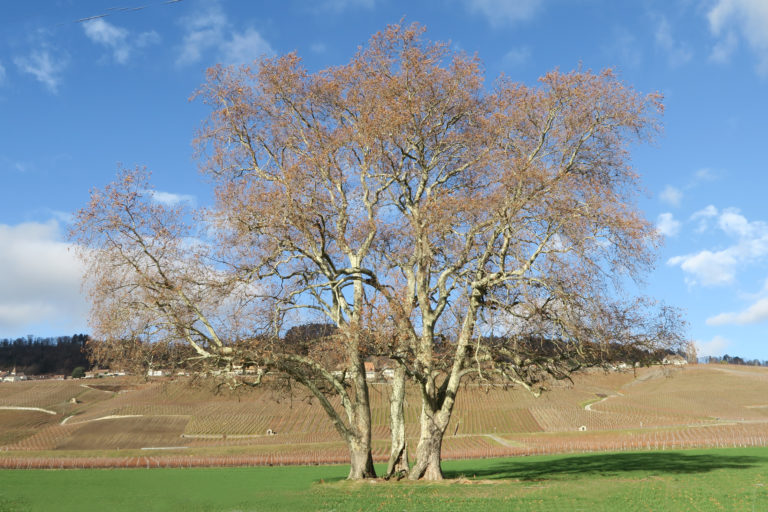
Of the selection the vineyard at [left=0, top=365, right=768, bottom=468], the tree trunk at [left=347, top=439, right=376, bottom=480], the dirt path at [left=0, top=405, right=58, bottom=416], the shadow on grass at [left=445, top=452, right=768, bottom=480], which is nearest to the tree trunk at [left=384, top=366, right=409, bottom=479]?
the tree trunk at [left=347, top=439, right=376, bottom=480]

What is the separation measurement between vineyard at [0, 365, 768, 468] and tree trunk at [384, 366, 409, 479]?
1677 cm

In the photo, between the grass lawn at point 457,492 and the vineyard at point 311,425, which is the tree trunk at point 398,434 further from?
the vineyard at point 311,425

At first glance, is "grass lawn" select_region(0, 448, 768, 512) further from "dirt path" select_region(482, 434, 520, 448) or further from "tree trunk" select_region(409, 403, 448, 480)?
"dirt path" select_region(482, 434, 520, 448)

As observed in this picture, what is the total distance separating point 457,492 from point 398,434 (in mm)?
4880

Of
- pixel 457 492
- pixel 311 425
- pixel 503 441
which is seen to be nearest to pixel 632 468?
pixel 457 492

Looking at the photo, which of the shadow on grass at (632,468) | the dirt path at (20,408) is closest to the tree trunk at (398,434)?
the shadow on grass at (632,468)

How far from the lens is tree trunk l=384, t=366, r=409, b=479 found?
26.0 m

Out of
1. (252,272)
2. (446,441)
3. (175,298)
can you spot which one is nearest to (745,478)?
(252,272)

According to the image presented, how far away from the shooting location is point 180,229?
2539cm

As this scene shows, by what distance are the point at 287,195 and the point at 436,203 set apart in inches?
231

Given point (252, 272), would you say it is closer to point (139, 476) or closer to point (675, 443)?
point (139, 476)

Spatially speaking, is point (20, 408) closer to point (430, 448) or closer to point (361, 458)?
point (361, 458)

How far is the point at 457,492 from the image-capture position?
21906 mm

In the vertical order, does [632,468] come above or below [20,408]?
above
